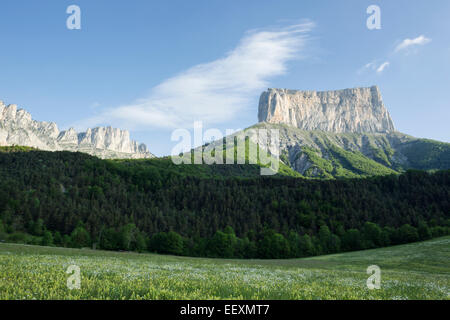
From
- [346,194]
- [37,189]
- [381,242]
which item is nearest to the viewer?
[381,242]

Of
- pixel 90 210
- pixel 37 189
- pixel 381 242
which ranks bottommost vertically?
pixel 381 242

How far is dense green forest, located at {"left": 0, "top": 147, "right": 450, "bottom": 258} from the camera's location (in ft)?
357

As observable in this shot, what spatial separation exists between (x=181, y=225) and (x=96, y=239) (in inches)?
1771

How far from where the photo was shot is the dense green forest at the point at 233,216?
109 metres

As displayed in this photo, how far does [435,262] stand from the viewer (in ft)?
153

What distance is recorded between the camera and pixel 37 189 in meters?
165

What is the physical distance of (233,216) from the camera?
16312 cm
